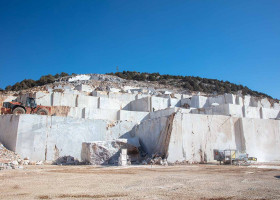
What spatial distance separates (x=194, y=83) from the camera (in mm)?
75938

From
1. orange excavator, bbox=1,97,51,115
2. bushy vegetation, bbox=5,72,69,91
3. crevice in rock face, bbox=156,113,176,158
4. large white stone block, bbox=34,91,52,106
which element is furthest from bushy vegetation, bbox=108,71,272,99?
crevice in rock face, bbox=156,113,176,158

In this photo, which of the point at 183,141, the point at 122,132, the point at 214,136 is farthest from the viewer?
the point at 122,132

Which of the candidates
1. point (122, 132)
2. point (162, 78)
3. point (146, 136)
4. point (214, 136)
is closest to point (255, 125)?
point (214, 136)

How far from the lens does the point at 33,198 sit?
15.2 ft

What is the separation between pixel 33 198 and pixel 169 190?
2595mm

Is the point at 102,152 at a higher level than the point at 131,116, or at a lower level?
lower

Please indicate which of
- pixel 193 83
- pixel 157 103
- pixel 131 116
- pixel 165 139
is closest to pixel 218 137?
pixel 165 139

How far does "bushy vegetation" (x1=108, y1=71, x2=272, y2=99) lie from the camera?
74125mm

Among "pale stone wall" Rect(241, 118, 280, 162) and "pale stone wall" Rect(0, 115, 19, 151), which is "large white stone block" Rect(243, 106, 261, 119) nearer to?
"pale stone wall" Rect(241, 118, 280, 162)

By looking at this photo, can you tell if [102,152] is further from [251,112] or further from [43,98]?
[251,112]

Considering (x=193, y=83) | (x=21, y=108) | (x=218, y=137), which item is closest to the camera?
(x=218, y=137)

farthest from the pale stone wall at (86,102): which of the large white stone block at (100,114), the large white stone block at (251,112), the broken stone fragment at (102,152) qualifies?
the large white stone block at (251,112)

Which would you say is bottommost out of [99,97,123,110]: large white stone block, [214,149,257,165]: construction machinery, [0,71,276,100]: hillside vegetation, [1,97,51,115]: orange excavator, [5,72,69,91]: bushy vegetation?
[214,149,257,165]: construction machinery

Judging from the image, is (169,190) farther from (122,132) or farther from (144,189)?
(122,132)
